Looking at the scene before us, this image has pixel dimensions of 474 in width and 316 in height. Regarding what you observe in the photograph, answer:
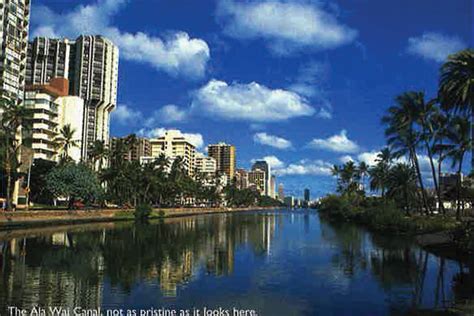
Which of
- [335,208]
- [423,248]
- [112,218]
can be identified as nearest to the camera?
[423,248]

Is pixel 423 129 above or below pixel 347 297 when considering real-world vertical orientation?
above

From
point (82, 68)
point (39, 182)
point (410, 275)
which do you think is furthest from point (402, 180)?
point (82, 68)

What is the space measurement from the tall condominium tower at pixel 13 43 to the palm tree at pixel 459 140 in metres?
76.5

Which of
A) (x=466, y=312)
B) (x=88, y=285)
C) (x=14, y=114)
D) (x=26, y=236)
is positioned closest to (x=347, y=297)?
(x=466, y=312)

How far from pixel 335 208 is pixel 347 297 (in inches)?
4179

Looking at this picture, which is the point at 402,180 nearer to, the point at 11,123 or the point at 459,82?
the point at 459,82

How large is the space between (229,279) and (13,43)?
86.6m

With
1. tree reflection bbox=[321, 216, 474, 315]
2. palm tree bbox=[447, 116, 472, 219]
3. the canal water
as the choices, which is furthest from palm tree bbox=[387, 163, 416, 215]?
the canal water

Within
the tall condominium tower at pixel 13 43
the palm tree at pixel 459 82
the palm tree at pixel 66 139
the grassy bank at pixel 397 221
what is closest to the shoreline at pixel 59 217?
the palm tree at pixel 66 139

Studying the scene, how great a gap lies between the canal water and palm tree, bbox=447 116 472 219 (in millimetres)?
16922

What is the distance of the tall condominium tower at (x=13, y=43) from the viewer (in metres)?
91.1

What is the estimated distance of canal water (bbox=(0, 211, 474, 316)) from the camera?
64.1 feet

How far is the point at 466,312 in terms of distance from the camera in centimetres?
1823

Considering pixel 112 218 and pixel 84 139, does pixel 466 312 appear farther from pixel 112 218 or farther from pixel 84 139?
pixel 84 139
